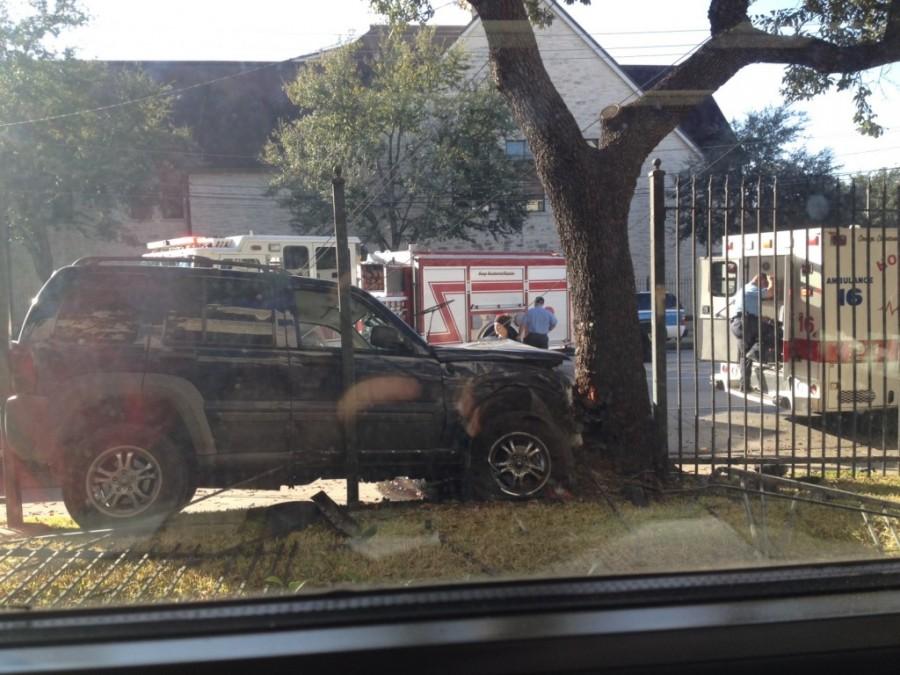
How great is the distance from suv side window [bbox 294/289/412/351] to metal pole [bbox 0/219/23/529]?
1986mm

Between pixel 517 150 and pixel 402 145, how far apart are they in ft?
11.5

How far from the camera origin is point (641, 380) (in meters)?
6.77

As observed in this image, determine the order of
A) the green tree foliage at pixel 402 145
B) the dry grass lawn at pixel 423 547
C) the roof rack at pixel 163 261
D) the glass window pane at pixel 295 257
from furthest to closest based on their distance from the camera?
the green tree foliage at pixel 402 145 < the glass window pane at pixel 295 257 < the roof rack at pixel 163 261 < the dry grass lawn at pixel 423 547

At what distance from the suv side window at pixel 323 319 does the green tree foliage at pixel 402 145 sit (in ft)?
43.8

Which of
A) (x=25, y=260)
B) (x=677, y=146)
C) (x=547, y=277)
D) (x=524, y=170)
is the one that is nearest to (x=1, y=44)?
(x=25, y=260)

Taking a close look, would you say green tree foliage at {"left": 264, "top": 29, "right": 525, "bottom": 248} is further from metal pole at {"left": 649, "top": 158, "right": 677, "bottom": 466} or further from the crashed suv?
metal pole at {"left": 649, "top": 158, "right": 677, "bottom": 466}

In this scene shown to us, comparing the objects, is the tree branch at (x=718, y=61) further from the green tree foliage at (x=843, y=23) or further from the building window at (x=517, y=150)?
the building window at (x=517, y=150)

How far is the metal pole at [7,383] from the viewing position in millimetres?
5832

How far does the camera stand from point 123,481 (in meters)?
5.75

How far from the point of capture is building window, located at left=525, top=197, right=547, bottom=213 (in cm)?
2178

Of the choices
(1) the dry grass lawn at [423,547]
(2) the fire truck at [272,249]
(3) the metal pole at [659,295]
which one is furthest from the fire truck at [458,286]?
(1) the dry grass lawn at [423,547]

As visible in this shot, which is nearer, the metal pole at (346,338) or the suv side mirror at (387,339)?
the metal pole at (346,338)

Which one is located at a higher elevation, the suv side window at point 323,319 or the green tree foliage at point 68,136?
the green tree foliage at point 68,136

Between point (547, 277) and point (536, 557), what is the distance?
1337cm
